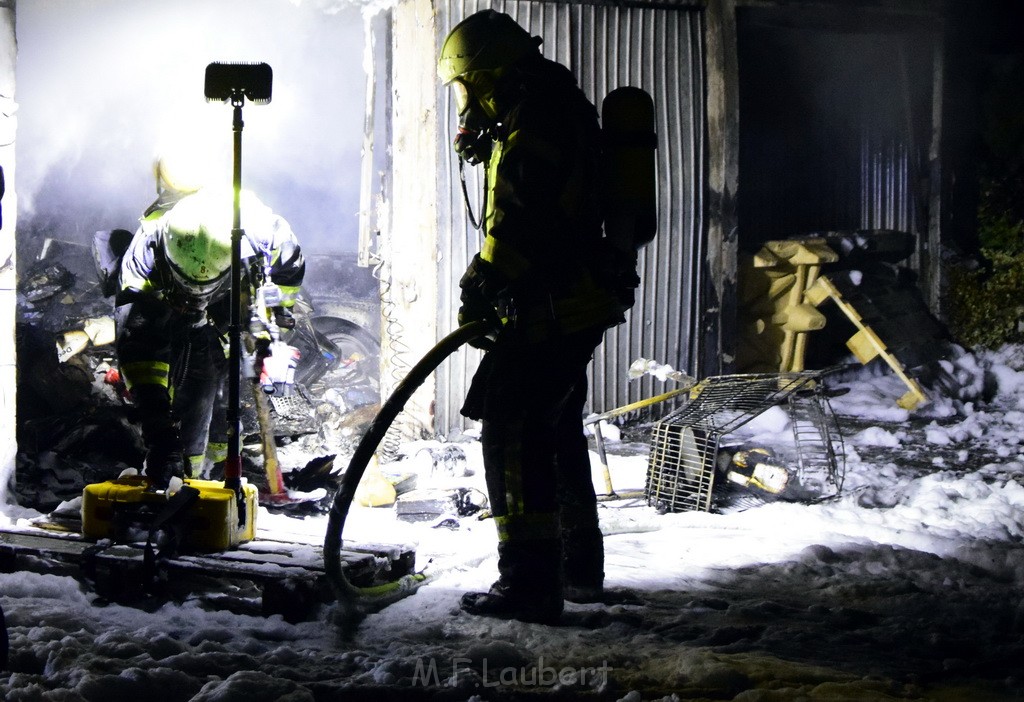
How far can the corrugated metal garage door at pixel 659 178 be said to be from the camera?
832 centimetres

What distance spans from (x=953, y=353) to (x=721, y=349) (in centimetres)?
309

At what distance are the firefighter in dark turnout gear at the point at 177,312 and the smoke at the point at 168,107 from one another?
4.83 m

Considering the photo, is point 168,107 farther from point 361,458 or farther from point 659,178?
point 361,458

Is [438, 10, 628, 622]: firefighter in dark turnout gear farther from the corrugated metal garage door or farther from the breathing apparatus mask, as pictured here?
the corrugated metal garage door

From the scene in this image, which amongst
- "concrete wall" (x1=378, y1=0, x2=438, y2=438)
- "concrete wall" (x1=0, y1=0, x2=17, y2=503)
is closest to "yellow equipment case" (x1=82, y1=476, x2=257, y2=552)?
"concrete wall" (x1=0, y1=0, x2=17, y2=503)

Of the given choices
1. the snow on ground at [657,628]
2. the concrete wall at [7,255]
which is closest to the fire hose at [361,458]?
the snow on ground at [657,628]

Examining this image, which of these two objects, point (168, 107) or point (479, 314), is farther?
point (168, 107)

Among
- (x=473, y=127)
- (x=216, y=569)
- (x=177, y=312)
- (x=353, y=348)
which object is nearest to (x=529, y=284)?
(x=473, y=127)

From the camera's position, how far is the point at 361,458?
3.65 meters

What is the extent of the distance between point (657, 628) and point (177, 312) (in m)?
3.24

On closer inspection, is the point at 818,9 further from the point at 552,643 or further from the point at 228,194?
the point at 552,643

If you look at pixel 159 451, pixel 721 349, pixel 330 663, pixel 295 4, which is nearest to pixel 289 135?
pixel 295 4

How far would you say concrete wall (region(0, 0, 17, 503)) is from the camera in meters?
5.66

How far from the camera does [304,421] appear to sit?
8.28 metres
